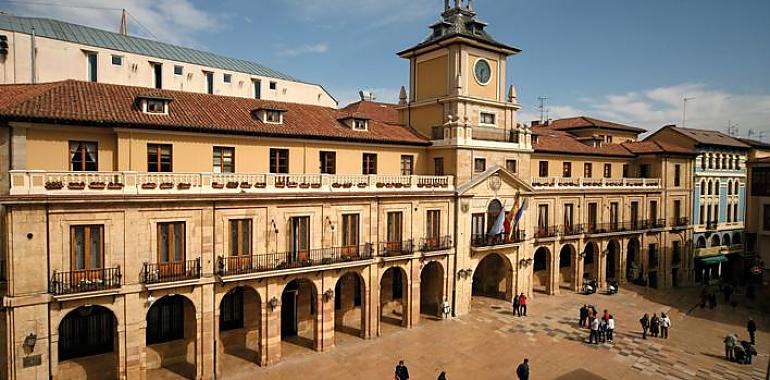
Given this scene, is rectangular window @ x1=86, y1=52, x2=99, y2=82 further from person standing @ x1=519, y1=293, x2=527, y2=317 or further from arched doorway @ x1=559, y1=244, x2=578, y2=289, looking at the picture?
arched doorway @ x1=559, y1=244, x2=578, y2=289

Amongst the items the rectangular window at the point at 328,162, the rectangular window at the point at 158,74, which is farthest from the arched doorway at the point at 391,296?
the rectangular window at the point at 158,74

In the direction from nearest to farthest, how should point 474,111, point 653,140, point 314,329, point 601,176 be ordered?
point 314,329 < point 474,111 < point 601,176 < point 653,140

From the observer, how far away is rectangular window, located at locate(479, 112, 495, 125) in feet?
106

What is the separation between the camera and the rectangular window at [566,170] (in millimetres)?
39250

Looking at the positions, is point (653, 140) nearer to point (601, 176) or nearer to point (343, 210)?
point (601, 176)

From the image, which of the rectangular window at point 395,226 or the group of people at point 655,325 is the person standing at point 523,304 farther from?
the rectangular window at point 395,226

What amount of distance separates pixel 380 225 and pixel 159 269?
1192 centimetres

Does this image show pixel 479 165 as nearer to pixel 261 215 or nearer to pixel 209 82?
pixel 261 215

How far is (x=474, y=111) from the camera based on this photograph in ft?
104

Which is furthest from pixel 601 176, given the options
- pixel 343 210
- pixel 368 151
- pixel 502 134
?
pixel 343 210

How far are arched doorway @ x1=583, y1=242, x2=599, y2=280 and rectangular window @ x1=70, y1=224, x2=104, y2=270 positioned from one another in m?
36.7

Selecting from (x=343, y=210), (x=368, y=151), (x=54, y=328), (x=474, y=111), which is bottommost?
(x=54, y=328)

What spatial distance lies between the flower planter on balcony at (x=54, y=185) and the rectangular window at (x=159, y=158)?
3817 mm

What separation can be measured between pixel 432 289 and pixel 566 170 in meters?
16.8
